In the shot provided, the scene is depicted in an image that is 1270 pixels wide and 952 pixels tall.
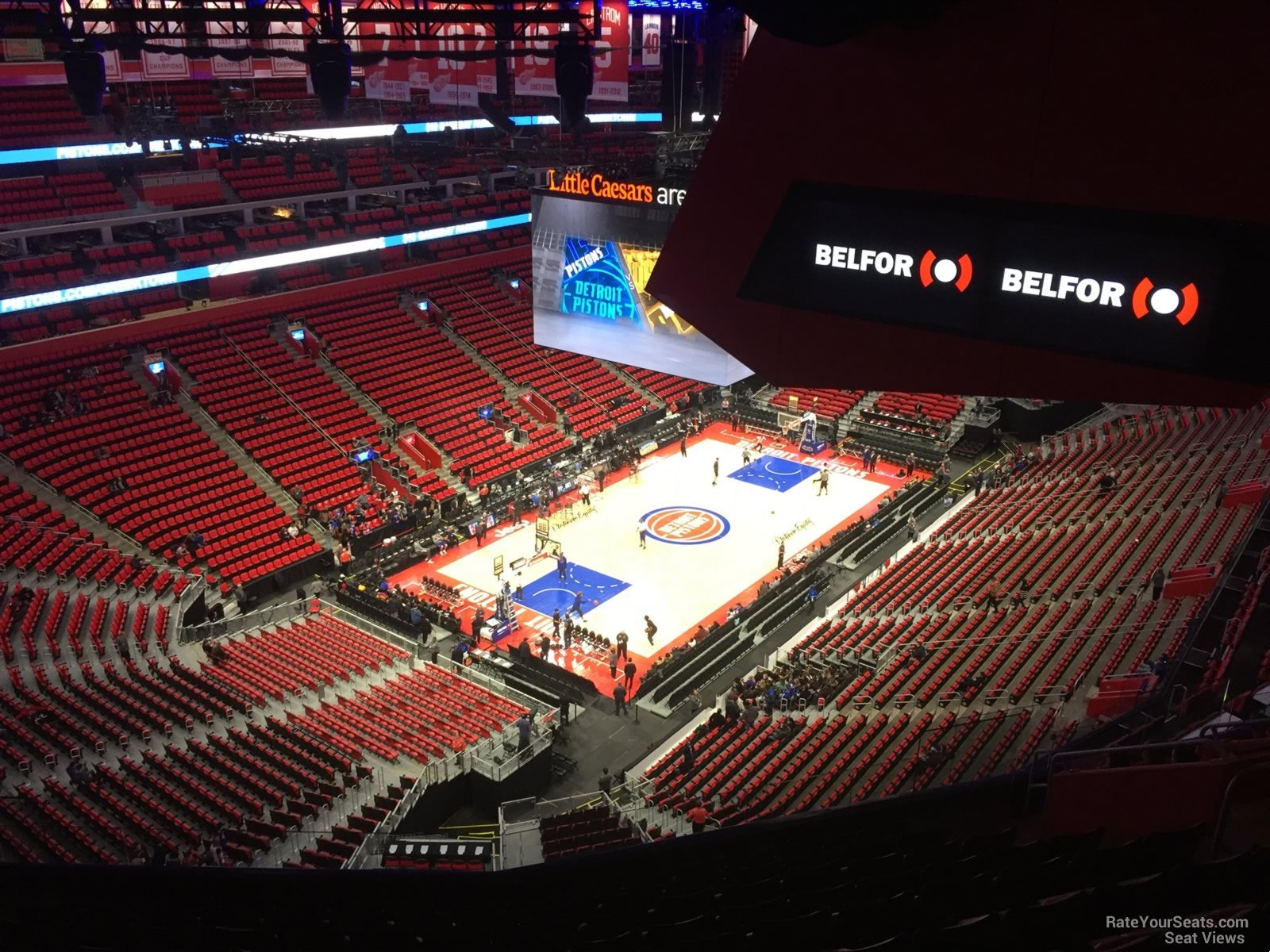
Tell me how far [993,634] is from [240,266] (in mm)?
21714

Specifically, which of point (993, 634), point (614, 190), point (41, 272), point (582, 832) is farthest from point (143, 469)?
point (993, 634)

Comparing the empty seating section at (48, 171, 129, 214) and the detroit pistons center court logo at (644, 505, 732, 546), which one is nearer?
the detroit pistons center court logo at (644, 505, 732, 546)

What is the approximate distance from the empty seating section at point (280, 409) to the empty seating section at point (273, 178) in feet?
15.5

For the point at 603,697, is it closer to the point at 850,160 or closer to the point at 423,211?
the point at 850,160

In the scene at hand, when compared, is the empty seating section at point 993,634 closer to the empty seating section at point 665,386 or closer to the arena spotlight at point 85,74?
the empty seating section at point 665,386

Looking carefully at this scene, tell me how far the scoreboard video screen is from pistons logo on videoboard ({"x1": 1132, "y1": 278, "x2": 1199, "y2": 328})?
5.65 meters

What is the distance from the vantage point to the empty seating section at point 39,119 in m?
25.6

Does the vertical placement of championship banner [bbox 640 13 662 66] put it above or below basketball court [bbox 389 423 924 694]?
above

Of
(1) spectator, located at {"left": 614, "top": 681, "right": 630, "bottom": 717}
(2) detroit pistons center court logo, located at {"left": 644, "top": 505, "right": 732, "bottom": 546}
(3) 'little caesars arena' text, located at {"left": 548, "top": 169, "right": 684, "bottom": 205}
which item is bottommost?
(2) detroit pistons center court logo, located at {"left": 644, "top": 505, "right": 732, "bottom": 546}

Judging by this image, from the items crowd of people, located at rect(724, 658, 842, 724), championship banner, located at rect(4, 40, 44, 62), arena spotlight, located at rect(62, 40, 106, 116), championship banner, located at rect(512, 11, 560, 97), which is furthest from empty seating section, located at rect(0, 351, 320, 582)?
championship banner, located at rect(512, 11, 560, 97)

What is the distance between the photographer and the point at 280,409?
25.7 meters

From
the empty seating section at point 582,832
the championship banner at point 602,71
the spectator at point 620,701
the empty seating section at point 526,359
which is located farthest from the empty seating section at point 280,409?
the empty seating section at point 582,832

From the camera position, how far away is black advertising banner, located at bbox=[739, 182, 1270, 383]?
4.46 metres

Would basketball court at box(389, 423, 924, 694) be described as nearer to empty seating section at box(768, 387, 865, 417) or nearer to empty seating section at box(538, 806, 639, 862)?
empty seating section at box(768, 387, 865, 417)
